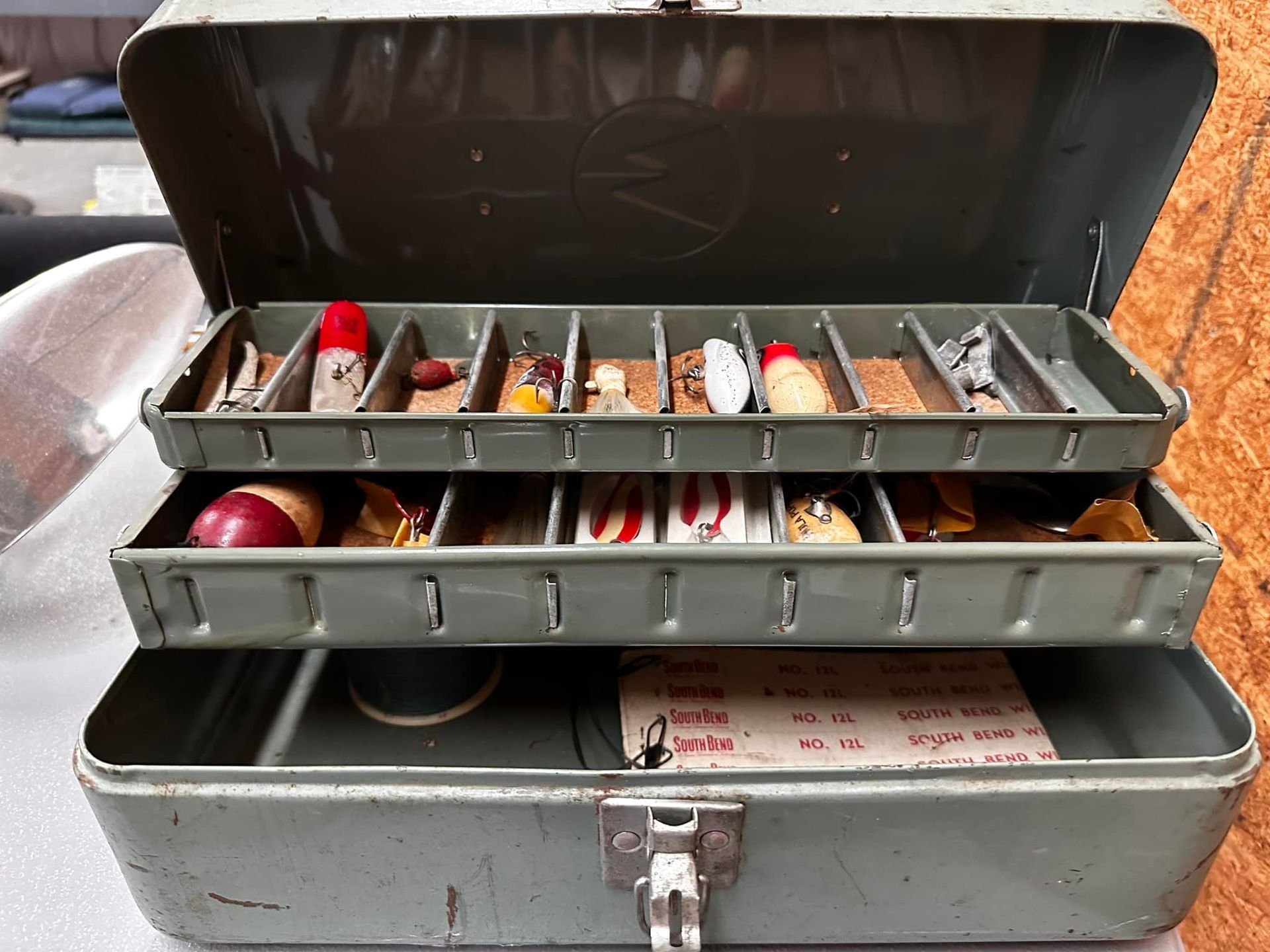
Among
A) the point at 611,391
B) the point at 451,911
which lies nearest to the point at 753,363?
the point at 611,391

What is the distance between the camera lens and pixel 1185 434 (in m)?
1.07

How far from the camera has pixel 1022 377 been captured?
894 millimetres

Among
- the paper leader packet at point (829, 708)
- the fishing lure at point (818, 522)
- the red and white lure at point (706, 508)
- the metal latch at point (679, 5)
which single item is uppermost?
the metal latch at point (679, 5)

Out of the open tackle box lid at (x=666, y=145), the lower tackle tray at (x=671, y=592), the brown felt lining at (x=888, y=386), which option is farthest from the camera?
the brown felt lining at (x=888, y=386)

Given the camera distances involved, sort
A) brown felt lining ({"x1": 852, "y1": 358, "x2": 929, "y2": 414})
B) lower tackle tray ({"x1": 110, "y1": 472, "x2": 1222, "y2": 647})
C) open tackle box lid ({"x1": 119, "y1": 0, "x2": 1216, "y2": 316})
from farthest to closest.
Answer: brown felt lining ({"x1": 852, "y1": 358, "x2": 929, "y2": 414}), open tackle box lid ({"x1": 119, "y1": 0, "x2": 1216, "y2": 316}), lower tackle tray ({"x1": 110, "y1": 472, "x2": 1222, "y2": 647})

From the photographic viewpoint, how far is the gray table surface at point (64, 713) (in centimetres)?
82

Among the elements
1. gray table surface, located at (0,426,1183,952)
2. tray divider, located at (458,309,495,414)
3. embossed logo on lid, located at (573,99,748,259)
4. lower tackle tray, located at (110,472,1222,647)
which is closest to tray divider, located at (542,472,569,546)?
lower tackle tray, located at (110,472,1222,647)

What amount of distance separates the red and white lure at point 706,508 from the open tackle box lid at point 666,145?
26cm

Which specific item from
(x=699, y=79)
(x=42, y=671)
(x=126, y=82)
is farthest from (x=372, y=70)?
(x=42, y=671)

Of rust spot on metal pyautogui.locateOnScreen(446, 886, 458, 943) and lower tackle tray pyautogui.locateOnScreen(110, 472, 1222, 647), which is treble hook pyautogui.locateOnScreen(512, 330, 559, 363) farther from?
A: rust spot on metal pyautogui.locateOnScreen(446, 886, 458, 943)

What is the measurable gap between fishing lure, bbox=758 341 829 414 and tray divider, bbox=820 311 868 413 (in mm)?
19

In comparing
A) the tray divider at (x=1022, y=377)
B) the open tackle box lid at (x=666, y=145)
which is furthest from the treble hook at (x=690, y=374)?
the tray divider at (x=1022, y=377)

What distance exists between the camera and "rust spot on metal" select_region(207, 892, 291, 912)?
0.74 metres

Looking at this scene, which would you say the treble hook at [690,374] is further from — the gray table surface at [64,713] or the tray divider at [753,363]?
the gray table surface at [64,713]
